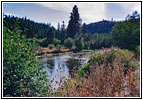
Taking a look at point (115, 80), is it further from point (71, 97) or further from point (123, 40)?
point (123, 40)

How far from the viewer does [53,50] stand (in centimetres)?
2497

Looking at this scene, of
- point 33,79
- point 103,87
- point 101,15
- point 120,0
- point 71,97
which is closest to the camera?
point 71,97

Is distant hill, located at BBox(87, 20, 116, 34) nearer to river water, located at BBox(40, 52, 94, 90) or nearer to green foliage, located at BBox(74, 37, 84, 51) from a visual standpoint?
river water, located at BBox(40, 52, 94, 90)

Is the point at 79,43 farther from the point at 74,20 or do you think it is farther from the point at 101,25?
the point at 74,20

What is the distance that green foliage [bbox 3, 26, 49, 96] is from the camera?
3.47m

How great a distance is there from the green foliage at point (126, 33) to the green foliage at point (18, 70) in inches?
364

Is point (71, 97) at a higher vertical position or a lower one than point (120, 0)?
lower

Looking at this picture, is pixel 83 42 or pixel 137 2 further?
pixel 83 42

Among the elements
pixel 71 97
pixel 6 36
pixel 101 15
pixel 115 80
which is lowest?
pixel 71 97

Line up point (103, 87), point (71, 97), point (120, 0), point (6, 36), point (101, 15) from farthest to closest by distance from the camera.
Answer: point (101, 15), point (6, 36), point (120, 0), point (103, 87), point (71, 97)

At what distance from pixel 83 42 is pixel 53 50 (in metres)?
4.24

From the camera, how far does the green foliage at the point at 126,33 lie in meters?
12.2

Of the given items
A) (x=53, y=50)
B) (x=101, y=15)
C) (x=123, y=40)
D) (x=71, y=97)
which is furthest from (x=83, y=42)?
(x=71, y=97)

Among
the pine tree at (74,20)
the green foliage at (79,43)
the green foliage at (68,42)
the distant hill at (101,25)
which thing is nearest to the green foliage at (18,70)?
the pine tree at (74,20)
